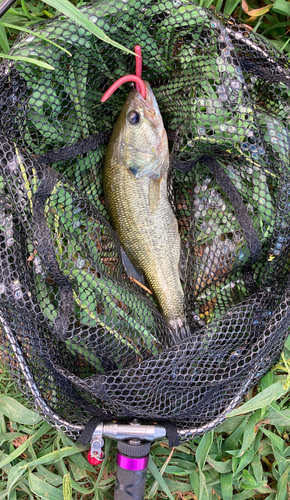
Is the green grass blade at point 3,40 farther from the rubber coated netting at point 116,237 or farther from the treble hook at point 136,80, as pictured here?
the treble hook at point 136,80

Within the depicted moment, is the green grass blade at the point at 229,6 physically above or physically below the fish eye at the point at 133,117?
above

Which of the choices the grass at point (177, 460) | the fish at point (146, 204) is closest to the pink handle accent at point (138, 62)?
the fish at point (146, 204)

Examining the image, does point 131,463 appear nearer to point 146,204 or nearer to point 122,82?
point 146,204

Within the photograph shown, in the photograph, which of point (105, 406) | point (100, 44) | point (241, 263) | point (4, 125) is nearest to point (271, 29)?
point (100, 44)


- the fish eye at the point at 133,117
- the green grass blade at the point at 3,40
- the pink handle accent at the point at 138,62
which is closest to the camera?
the pink handle accent at the point at 138,62

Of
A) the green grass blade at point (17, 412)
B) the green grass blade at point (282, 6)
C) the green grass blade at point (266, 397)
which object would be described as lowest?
the green grass blade at point (17, 412)

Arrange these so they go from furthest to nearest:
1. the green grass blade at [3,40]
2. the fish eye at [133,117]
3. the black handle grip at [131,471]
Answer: the green grass blade at [3,40], the fish eye at [133,117], the black handle grip at [131,471]

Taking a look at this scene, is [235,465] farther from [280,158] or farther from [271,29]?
[271,29]
